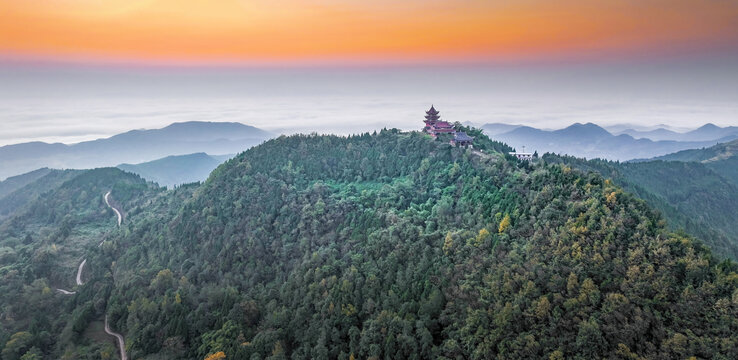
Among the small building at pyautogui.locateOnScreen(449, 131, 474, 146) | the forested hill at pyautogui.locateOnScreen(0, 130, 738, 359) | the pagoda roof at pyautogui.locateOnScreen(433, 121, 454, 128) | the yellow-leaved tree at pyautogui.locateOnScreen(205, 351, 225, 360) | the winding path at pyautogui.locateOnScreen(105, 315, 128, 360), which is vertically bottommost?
the winding path at pyautogui.locateOnScreen(105, 315, 128, 360)

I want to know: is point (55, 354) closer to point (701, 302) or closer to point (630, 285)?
point (630, 285)

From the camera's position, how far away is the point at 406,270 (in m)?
43.4

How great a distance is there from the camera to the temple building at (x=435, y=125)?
246ft

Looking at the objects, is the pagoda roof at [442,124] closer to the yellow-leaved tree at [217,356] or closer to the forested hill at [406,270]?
the forested hill at [406,270]

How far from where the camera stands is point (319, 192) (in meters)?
65.0

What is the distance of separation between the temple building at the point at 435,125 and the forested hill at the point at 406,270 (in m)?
5.96

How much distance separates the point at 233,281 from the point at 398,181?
28.6 meters

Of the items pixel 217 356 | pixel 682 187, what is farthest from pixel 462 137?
pixel 682 187

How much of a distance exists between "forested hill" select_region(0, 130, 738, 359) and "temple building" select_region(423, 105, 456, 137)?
19.5ft

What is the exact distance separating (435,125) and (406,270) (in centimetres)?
3922

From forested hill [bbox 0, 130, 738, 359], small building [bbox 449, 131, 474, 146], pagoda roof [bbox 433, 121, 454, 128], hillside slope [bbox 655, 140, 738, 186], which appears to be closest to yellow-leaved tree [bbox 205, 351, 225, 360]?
forested hill [bbox 0, 130, 738, 359]

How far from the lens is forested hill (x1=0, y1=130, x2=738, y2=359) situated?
3002 cm

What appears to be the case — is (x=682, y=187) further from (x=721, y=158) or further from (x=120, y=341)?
(x=120, y=341)

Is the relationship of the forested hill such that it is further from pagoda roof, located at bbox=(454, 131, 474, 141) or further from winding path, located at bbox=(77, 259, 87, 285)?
winding path, located at bbox=(77, 259, 87, 285)
